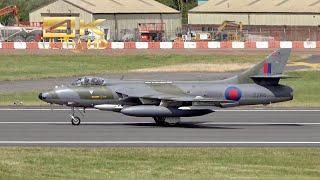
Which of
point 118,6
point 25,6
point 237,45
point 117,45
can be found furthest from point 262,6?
point 25,6

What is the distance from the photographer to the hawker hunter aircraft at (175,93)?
33688 millimetres

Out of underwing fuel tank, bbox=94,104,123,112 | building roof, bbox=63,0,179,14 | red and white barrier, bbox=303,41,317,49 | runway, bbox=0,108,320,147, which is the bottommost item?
runway, bbox=0,108,320,147

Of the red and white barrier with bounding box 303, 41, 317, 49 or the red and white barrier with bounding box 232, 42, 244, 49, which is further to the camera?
the red and white barrier with bounding box 303, 41, 317, 49

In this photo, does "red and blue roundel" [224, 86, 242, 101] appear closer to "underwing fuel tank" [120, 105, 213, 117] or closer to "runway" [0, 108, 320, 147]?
"runway" [0, 108, 320, 147]

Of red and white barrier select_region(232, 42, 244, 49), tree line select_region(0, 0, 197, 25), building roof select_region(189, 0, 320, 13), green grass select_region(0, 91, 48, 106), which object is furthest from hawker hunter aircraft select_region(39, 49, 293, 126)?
tree line select_region(0, 0, 197, 25)

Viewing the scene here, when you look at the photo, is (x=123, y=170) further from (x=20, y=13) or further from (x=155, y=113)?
(x=20, y=13)

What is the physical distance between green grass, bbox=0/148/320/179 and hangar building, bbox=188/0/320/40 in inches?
2979

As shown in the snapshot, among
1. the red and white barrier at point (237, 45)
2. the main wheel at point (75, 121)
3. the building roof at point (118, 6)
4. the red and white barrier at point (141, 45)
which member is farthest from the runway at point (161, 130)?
the building roof at point (118, 6)

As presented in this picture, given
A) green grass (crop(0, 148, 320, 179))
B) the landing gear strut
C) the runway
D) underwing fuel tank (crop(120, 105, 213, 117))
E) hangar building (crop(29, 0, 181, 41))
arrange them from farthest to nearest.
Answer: hangar building (crop(29, 0, 181, 41)), the landing gear strut, underwing fuel tank (crop(120, 105, 213, 117)), the runway, green grass (crop(0, 148, 320, 179))

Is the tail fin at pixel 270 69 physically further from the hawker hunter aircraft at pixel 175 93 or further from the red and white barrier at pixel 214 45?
the red and white barrier at pixel 214 45

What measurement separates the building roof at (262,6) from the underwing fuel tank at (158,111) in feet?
236

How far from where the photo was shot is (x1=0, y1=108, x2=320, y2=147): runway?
28.7 metres

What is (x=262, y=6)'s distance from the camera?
108938 millimetres

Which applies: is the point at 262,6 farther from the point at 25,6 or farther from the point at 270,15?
the point at 25,6
